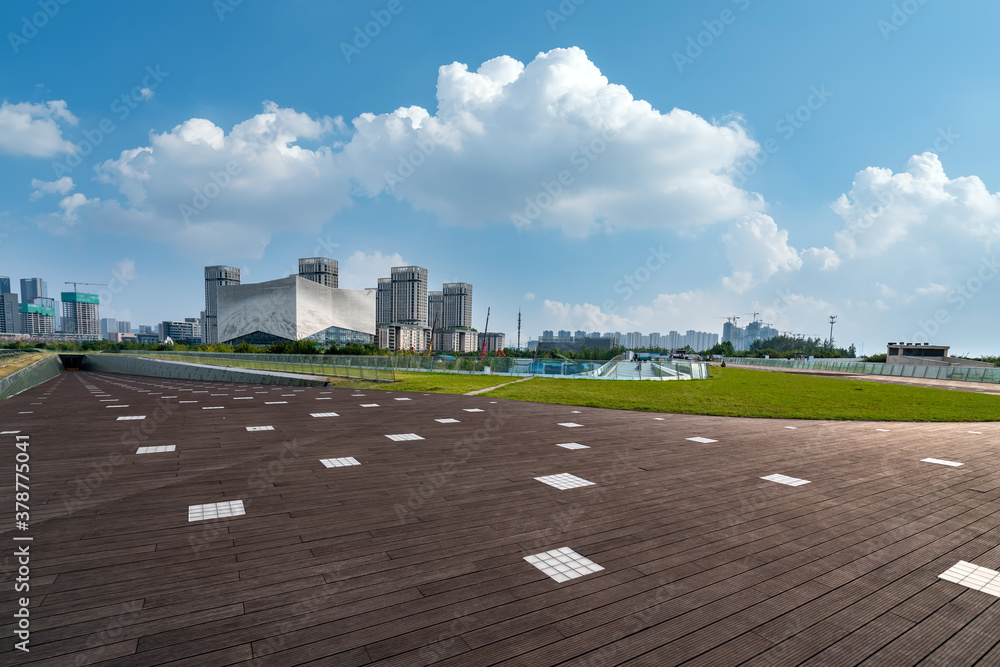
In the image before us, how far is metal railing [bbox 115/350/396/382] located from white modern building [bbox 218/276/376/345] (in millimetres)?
86166

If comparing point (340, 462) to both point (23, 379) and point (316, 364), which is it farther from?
point (23, 379)

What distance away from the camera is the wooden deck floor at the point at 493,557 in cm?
261

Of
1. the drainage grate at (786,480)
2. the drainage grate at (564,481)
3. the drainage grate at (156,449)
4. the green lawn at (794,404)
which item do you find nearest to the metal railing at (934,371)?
the green lawn at (794,404)

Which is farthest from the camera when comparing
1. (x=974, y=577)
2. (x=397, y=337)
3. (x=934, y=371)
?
(x=397, y=337)

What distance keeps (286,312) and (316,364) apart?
100535mm

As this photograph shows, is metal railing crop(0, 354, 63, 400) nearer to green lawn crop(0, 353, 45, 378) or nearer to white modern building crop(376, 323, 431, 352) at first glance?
green lawn crop(0, 353, 45, 378)

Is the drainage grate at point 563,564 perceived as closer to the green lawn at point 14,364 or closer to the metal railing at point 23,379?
the metal railing at point 23,379

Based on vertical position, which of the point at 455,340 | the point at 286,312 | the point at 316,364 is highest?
the point at 286,312

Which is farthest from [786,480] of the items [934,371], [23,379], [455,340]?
[455,340]

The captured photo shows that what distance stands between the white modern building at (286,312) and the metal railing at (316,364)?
86.2m

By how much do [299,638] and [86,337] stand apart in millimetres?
260681

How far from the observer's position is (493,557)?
3.69m

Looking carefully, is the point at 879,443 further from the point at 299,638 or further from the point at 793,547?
the point at 299,638

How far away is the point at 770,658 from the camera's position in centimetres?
254
